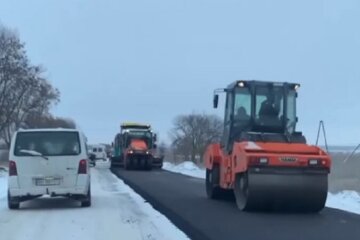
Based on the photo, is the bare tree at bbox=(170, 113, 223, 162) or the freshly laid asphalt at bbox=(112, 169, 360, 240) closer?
the freshly laid asphalt at bbox=(112, 169, 360, 240)

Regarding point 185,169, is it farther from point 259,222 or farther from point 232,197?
point 259,222

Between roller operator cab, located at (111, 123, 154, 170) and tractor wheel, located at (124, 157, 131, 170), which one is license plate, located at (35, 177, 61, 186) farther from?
tractor wheel, located at (124, 157, 131, 170)

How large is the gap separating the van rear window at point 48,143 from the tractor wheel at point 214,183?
416 cm

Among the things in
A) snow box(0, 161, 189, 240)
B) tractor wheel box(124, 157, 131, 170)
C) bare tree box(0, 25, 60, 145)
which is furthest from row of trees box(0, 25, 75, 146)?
snow box(0, 161, 189, 240)

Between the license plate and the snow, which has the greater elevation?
the license plate

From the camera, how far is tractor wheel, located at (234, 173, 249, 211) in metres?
18.2

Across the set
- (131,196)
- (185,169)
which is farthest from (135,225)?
(185,169)

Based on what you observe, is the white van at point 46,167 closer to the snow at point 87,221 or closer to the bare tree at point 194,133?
the snow at point 87,221

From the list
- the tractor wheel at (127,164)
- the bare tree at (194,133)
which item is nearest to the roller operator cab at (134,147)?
the tractor wheel at (127,164)

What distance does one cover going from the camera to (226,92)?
2191 cm

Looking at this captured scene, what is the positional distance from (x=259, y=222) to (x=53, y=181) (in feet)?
19.0

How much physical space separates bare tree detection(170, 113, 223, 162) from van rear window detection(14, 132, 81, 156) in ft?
211

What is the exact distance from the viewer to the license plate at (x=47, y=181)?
1953 cm

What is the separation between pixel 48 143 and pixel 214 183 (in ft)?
16.0
